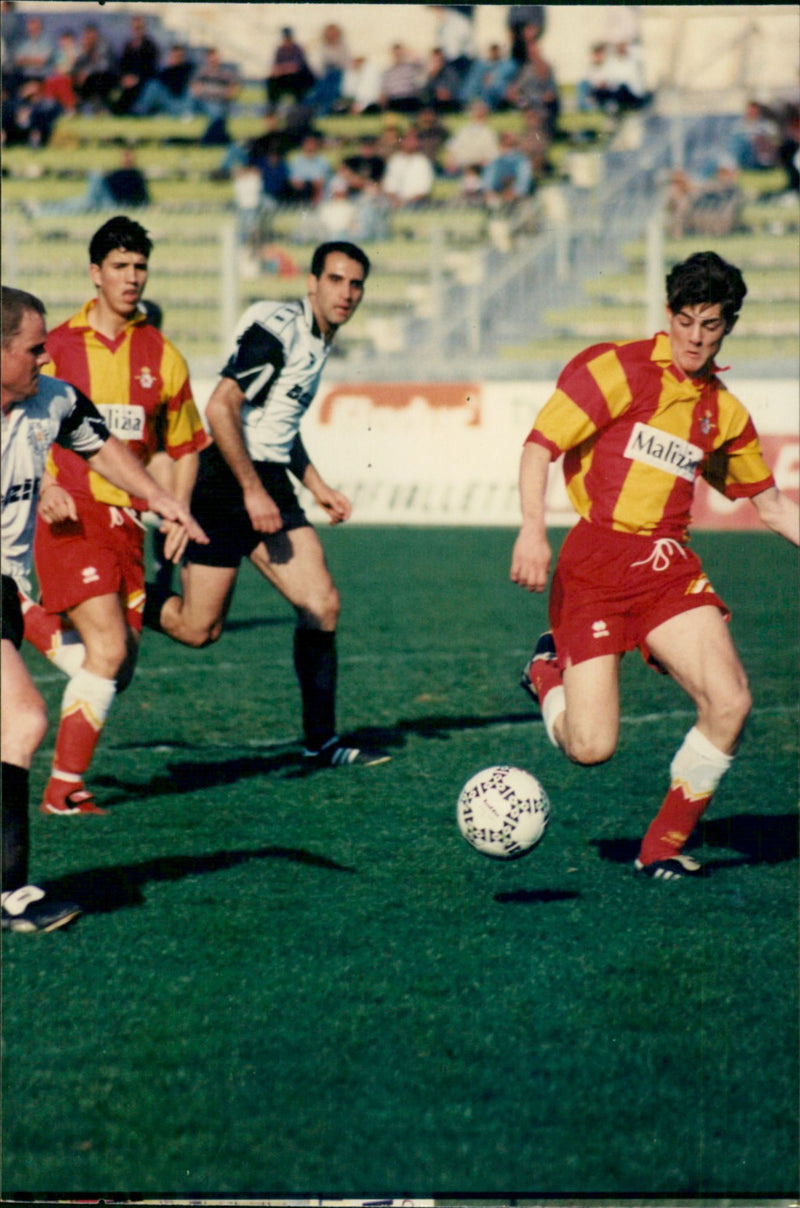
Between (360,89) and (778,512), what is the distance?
19.0m

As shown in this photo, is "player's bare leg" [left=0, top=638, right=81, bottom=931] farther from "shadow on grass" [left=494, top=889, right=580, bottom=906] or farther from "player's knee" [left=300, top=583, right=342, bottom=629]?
"player's knee" [left=300, top=583, right=342, bottom=629]

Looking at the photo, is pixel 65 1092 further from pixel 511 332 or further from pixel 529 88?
pixel 529 88

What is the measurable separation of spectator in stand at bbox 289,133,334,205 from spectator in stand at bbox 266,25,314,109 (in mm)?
1575

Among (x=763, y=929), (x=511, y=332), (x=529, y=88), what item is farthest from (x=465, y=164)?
(x=763, y=929)

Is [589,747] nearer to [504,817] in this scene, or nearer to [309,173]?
[504,817]

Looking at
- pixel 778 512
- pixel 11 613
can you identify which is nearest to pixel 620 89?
pixel 778 512

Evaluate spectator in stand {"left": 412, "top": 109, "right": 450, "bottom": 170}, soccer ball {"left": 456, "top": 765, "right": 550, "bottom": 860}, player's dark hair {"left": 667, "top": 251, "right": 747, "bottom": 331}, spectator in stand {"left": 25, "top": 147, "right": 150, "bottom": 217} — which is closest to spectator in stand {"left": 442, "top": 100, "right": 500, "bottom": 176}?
spectator in stand {"left": 412, "top": 109, "right": 450, "bottom": 170}

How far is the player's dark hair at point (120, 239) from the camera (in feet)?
21.0

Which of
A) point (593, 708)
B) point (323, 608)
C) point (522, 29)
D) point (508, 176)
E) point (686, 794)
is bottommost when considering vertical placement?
point (686, 794)

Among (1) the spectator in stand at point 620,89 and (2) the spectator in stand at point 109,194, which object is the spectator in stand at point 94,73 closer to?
(2) the spectator in stand at point 109,194

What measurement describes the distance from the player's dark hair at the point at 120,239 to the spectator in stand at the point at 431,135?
1621 cm

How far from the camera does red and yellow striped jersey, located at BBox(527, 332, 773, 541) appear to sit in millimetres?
5516

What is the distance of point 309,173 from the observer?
71.7ft

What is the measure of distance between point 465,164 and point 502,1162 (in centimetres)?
1985
